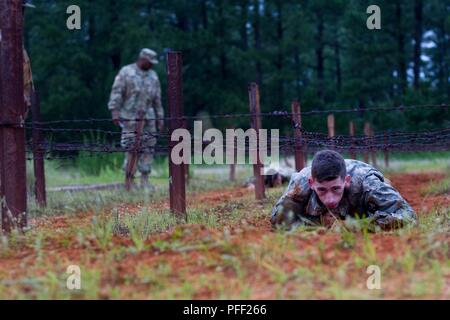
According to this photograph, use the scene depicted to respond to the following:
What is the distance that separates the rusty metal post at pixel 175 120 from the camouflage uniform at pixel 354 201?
4.28 feet

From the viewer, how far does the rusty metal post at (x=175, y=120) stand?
6848 mm

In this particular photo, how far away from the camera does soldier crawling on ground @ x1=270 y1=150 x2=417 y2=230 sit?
536 centimetres

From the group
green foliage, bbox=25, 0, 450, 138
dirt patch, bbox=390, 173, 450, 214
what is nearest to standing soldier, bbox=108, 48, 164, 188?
dirt patch, bbox=390, 173, 450, 214

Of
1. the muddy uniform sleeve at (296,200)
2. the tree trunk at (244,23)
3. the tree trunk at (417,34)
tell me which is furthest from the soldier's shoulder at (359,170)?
the tree trunk at (244,23)

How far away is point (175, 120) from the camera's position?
6.81 metres

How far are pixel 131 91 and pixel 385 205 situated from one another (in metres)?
7.33

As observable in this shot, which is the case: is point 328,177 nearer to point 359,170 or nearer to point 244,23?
point 359,170

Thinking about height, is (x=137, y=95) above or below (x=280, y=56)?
below

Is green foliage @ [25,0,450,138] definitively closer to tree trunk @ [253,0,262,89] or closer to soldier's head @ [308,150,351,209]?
tree trunk @ [253,0,262,89]

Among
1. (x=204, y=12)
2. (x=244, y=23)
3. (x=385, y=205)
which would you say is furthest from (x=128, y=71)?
(x=204, y=12)

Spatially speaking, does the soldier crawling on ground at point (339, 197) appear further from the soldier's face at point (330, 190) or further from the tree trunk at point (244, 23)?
the tree trunk at point (244, 23)

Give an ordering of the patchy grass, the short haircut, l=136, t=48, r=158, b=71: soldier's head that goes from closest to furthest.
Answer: the short haircut
the patchy grass
l=136, t=48, r=158, b=71: soldier's head
